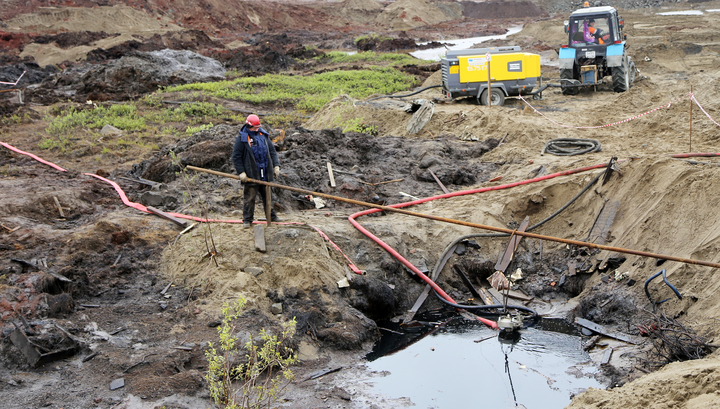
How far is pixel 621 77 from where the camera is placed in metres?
17.5

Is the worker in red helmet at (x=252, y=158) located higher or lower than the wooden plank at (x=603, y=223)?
higher

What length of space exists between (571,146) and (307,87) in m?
12.8

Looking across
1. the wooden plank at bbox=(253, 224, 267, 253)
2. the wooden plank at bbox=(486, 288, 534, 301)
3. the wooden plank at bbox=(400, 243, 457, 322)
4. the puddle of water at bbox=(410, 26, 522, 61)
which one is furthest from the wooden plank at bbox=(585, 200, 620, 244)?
the puddle of water at bbox=(410, 26, 522, 61)

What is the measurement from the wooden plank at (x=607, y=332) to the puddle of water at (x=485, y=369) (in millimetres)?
205

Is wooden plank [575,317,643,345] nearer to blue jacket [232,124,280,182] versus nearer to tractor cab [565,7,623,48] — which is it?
blue jacket [232,124,280,182]

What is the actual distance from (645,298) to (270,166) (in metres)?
5.62

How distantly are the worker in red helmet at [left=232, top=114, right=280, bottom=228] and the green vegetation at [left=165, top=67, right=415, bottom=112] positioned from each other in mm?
11038

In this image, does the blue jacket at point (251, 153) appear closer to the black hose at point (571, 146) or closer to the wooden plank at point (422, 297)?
the wooden plank at point (422, 297)

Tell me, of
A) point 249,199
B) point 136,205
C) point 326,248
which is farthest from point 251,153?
point 136,205

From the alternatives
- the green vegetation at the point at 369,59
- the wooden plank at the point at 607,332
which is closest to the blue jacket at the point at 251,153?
the wooden plank at the point at 607,332

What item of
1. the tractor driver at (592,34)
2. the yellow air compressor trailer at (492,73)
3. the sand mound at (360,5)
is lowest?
the yellow air compressor trailer at (492,73)

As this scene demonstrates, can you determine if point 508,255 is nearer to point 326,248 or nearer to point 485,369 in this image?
point 485,369

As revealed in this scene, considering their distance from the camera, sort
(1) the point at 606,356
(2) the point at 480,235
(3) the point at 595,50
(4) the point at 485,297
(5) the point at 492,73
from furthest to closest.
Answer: (3) the point at 595,50 < (5) the point at 492,73 < (2) the point at 480,235 < (4) the point at 485,297 < (1) the point at 606,356

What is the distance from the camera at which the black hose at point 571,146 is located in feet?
36.8
